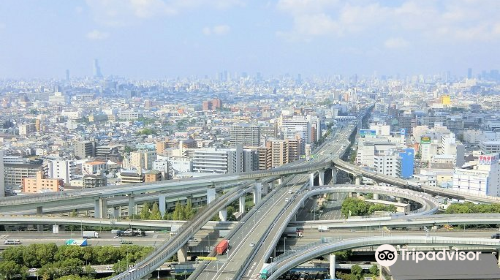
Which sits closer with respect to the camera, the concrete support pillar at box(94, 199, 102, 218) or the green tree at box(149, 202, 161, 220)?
the green tree at box(149, 202, 161, 220)

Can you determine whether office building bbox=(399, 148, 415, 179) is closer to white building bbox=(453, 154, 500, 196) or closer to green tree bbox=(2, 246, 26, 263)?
white building bbox=(453, 154, 500, 196)

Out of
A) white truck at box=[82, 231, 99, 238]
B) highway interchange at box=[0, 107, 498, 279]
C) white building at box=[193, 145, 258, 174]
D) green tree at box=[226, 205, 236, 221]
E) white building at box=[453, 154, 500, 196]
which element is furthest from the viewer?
white building at box=[193, 145, 258, 174]

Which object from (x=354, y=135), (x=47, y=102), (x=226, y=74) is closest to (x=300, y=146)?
(x=354, y=135)

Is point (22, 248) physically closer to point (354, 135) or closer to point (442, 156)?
point (442, 156)

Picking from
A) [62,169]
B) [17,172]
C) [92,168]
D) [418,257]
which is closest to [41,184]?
[62,169]

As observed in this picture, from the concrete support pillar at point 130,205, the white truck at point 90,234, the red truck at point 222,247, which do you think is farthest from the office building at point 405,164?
the red truck at point 222,247

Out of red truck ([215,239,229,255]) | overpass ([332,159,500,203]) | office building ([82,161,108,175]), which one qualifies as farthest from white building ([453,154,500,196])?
office building ([82,161,108,175])

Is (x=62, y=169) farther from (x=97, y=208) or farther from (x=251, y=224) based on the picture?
A: (x=251, y=224)
